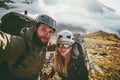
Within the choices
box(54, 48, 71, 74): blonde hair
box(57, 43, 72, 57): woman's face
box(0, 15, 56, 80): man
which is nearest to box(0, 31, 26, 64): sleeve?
box(0, 15, 56, 80): man

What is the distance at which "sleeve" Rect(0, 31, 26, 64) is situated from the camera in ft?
18.6

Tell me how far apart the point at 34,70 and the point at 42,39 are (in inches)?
38.1

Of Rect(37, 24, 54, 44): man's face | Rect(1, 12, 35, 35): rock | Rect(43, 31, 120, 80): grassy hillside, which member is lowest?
Rect(43, 31, 120, 80): grassy hillside

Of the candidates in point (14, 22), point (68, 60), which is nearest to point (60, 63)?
point (68, 60)

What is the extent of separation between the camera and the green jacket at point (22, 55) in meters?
5.90

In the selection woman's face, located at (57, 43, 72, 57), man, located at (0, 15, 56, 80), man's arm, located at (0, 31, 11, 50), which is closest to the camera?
man's arm, located at (0, 31, 11, 50)

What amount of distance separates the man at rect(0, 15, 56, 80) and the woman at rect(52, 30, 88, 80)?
2244 millimetres

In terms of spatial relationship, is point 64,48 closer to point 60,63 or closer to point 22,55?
point 60,63

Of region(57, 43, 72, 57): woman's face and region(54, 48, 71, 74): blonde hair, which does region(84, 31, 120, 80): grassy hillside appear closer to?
region(54, 48, 71, 74): blonde hair

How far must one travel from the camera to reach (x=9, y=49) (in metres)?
5.93

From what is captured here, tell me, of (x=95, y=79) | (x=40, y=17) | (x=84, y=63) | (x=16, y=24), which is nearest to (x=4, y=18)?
(x=16, y=24)

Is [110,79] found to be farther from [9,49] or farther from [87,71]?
[9,49]

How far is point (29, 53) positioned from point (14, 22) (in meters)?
2.53

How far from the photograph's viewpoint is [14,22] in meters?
9.15
